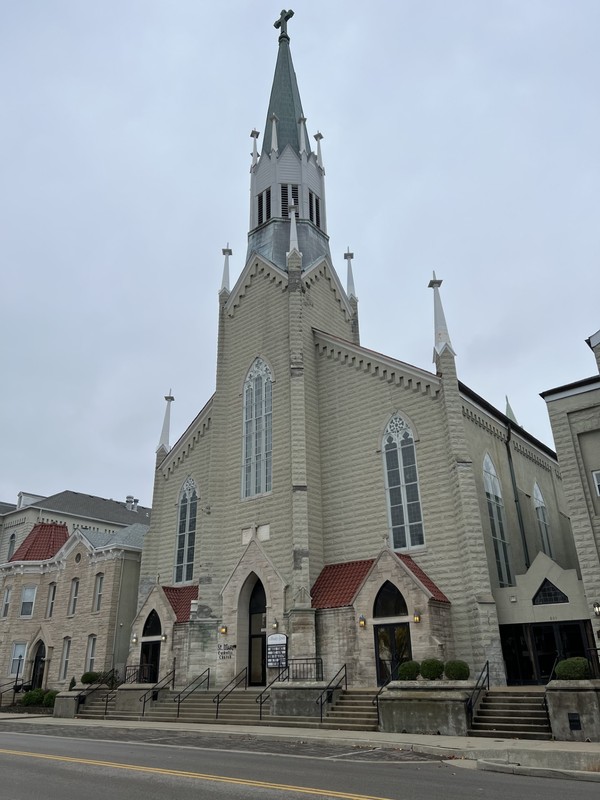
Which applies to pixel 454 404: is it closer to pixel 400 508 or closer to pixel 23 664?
pixel 400 508

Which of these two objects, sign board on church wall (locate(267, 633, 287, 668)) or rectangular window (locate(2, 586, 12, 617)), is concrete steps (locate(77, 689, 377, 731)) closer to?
sign board on church wall (locate(267, 633, 287, 668))

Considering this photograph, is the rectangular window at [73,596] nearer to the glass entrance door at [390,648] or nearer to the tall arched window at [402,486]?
the glass entrance door at [390,648]

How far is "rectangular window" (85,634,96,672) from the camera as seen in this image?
1208 inches

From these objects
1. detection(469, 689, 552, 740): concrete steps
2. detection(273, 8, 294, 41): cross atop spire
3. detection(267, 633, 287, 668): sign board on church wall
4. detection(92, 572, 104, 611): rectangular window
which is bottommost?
detection(469, 689, 552, 740): concrete steps

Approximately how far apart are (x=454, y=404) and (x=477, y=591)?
264 inches

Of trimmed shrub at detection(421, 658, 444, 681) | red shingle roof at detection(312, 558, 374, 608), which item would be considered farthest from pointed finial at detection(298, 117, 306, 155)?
trimmed shrub at detection(421, 658, 444, 681)

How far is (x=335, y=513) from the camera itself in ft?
83.1

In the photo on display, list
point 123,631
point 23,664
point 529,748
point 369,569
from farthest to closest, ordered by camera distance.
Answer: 1. point 23,664
2. point 123,631
3. point 369,569
4. point 529,748

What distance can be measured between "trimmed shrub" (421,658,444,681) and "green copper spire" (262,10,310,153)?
29.8m

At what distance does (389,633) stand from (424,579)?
2.16 m

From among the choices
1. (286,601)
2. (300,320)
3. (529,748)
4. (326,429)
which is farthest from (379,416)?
(529,748)

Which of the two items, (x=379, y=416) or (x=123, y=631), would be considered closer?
(x=379, y=416)

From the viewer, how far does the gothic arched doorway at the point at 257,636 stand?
2473 centimetres

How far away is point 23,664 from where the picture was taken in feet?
112
